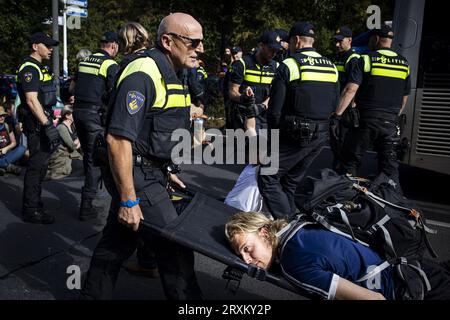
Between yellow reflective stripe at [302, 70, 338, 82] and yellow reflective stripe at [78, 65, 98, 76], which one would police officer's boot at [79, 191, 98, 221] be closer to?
yellow reflective stripe at [78, 65, 98, 76]

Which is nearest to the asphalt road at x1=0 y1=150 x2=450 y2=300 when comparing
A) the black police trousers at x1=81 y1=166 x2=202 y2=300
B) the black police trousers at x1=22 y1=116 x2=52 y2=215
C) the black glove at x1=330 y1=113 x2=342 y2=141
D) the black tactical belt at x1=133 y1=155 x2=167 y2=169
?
the black police trousers at x1=22 y1=116 x2=52 y2=215

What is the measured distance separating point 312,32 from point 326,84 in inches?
20.7

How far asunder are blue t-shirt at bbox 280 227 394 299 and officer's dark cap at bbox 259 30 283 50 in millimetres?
3266

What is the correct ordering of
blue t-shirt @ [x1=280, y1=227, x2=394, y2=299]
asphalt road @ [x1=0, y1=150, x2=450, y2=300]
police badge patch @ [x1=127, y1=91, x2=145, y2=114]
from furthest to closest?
asphalt road @ [x1=0, y1=150, x2=450, y2=300] < police badge patch @ [x1=127, y1=91, x2=145, y2=114] < blue t-shirt @ [x1=280, y1=227, x2=394, y2=299]

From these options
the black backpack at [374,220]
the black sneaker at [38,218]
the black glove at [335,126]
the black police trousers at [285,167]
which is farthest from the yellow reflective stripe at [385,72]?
the black sneaker at [38,218]

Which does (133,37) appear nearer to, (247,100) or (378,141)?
(247,100)

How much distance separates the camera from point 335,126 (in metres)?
5.50

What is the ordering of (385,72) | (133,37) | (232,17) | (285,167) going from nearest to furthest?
(133,37)
(285,167)
(385,72)
(232,17)

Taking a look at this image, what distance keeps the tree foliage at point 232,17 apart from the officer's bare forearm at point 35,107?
12.1 meters

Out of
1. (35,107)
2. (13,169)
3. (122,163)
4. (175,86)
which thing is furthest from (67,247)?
(13,169)

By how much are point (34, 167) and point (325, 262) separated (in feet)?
10.9

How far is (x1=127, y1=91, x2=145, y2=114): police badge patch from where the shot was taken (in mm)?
2301

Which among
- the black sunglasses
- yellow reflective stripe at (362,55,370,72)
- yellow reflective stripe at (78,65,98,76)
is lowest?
yellow reflective stripe at (78,65,98,76)

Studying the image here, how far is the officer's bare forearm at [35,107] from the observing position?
4.43 metres
